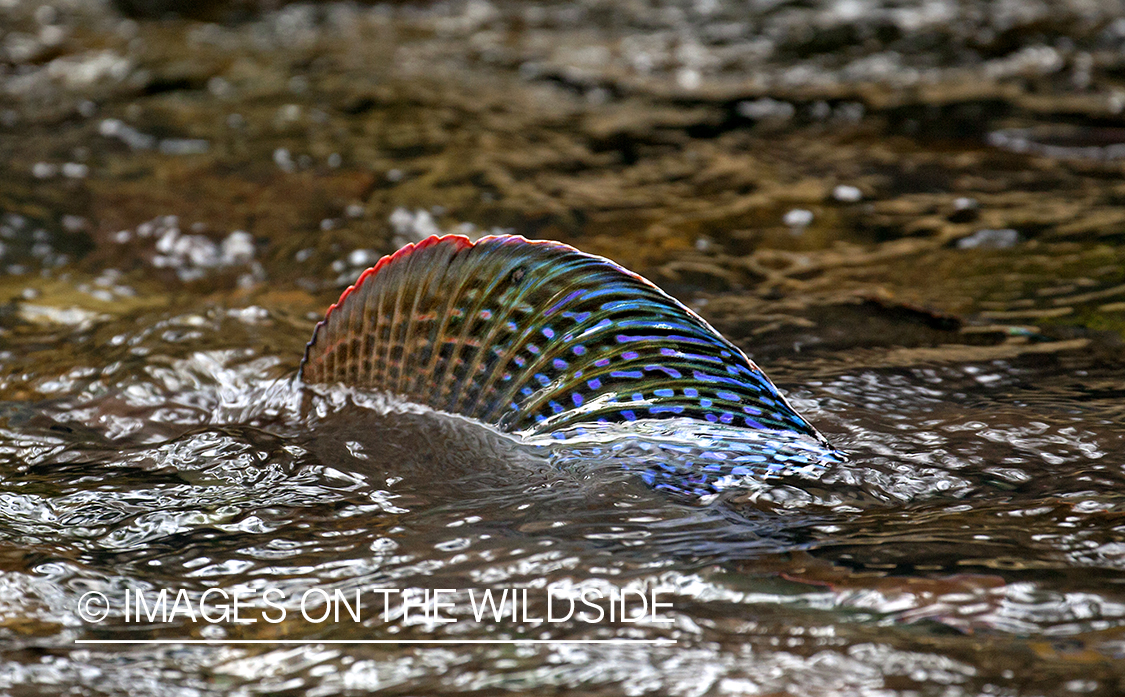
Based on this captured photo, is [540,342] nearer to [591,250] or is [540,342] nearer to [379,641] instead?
[379,641]

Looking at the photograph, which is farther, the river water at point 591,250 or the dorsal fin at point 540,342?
the dorsal fin at point 540,342

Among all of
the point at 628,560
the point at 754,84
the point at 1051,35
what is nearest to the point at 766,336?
the point at 628,560

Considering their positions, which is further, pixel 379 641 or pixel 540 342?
pixel 540 342

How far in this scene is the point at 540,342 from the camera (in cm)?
251

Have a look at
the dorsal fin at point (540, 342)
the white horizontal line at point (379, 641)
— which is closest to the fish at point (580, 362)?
the dorsal fin at point (540, 342)

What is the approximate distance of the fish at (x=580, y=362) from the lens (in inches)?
94.3

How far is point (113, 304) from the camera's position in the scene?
384cm

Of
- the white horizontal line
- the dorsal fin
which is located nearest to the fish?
the dorsal fin

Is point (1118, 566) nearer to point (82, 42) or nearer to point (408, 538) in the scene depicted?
point (408, 538)

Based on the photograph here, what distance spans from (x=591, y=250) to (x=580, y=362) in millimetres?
1701

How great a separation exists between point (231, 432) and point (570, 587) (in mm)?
1165

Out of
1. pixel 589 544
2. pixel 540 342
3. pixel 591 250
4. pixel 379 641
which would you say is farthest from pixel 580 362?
pixel 591 250

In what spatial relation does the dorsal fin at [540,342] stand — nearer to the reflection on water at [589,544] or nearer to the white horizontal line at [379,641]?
the reflection on water at [589,544]

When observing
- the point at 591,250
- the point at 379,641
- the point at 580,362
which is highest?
the point at 591,250
